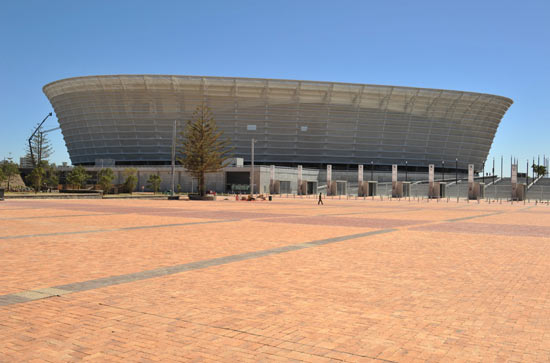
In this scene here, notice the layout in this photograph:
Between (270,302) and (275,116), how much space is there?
82122 millimetres

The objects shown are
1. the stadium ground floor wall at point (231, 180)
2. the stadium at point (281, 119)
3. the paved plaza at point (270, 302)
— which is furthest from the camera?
the stadium at point (281, 119)

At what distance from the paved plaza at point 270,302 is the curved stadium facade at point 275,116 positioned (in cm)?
7464

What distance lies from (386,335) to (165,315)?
8.26 feet

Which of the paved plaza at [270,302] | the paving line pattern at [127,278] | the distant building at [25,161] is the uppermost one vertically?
the distant building at [25,161]

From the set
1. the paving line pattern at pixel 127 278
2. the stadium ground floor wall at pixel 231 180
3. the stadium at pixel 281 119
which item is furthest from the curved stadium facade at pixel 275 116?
the paving line pattern at pixel 127 278

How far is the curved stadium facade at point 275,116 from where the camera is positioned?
8475 centimetres

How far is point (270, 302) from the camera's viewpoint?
20.5ft

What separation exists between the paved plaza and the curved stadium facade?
74.6 meters

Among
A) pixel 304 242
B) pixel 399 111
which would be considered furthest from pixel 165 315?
pixel 399 111

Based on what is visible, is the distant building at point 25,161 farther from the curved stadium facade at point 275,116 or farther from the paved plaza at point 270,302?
the paved plaza at point 270,302

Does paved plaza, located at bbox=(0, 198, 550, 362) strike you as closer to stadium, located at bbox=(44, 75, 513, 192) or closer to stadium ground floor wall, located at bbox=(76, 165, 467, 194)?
stadium ground floor wall, located at bbox=(76, 165, 467, 194)

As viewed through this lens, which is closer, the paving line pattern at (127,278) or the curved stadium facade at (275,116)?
the paving line pattern at (127,278)

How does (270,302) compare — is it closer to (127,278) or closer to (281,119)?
(127,278)

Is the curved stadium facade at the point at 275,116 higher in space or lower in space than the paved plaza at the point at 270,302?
higher
